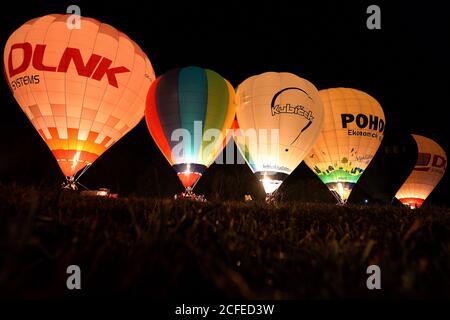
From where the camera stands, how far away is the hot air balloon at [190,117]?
1602 cm

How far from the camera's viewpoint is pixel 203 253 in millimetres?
2508

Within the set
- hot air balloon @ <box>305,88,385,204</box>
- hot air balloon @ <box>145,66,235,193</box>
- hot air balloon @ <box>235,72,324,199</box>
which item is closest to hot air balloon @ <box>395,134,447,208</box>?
hot air balloon @ <box>305,88,385,204</box>

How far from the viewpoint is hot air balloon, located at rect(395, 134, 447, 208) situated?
94.1 feet

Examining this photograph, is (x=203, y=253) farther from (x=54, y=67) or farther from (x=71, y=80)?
(x=54, y=67)

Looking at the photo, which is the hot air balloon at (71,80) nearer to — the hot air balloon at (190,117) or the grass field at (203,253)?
the hot air balloon at (190,117)

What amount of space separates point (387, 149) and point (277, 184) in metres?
15.0

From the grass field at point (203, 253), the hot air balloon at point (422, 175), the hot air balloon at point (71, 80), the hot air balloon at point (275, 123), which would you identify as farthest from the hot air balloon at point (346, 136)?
the grass field at point (203, 253)

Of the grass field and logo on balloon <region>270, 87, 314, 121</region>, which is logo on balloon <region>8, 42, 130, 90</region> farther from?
the grass field

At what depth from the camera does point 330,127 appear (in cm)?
1966

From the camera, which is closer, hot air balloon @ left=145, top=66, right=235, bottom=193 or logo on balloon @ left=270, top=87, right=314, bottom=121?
hot air balloon @ left=145, top=66, right=235, bottom=193

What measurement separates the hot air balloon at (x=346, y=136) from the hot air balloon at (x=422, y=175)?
35.0ft

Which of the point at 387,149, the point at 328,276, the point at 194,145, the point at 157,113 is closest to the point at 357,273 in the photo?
the point at 328,276

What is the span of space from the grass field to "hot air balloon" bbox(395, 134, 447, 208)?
27408 mm

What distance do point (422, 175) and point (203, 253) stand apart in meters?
30.7
